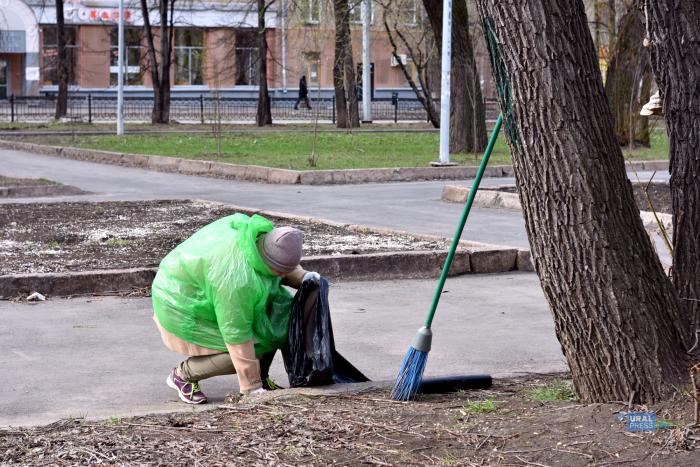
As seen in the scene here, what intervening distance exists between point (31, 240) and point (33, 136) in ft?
60.1

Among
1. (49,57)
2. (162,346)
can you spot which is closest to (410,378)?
(162,346)

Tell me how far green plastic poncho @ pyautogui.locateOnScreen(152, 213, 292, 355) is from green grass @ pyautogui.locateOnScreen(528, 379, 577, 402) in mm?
1160

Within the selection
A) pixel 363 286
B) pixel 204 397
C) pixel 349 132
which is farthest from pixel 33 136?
pixel 204 397

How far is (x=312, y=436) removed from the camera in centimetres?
404

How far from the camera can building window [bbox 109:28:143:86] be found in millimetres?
46906

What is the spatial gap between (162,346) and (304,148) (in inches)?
660

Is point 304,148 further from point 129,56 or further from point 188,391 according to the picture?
point 129,56

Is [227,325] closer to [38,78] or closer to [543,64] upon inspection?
[543,64]

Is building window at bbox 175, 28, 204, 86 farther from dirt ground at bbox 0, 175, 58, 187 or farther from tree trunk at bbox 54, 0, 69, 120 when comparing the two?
dirt ground at bbox 0, 175, 58, 187

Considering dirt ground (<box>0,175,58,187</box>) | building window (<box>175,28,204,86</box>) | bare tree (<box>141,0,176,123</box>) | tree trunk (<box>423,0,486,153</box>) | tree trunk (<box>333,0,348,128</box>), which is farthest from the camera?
building window (<box>175,28,204,86</box>)

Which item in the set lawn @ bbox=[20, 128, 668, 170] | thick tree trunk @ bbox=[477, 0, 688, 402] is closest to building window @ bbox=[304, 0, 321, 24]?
lawn @ bbox=[20, 128, 668, 170]

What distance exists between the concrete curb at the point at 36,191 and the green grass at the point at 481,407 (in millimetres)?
11100

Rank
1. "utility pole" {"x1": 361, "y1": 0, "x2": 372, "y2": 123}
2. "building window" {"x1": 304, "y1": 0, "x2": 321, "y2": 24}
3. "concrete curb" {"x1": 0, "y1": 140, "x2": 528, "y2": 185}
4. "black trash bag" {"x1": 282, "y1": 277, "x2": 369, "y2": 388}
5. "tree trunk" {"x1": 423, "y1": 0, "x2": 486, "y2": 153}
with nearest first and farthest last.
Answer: "black trash bag" {"x1": 282, "y1": 277, "x2": 369, "y2": 388}, "concrete curb" {"x1": 0, "y1": 140, "x2": 528, "y2": 185}, "tree trunk" {"x1": 423, "y1": 0, "x2": 486, "y2": 153}, "building window" {"x1": 304, "y1": 0, "x2": 321, "y2": 24}, "utility pole" {"x1": 361, "y1": 0, "x2": 372, "y2": 123}

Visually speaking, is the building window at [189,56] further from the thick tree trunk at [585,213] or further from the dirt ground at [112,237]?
the thick tree trunk at [585,213]
